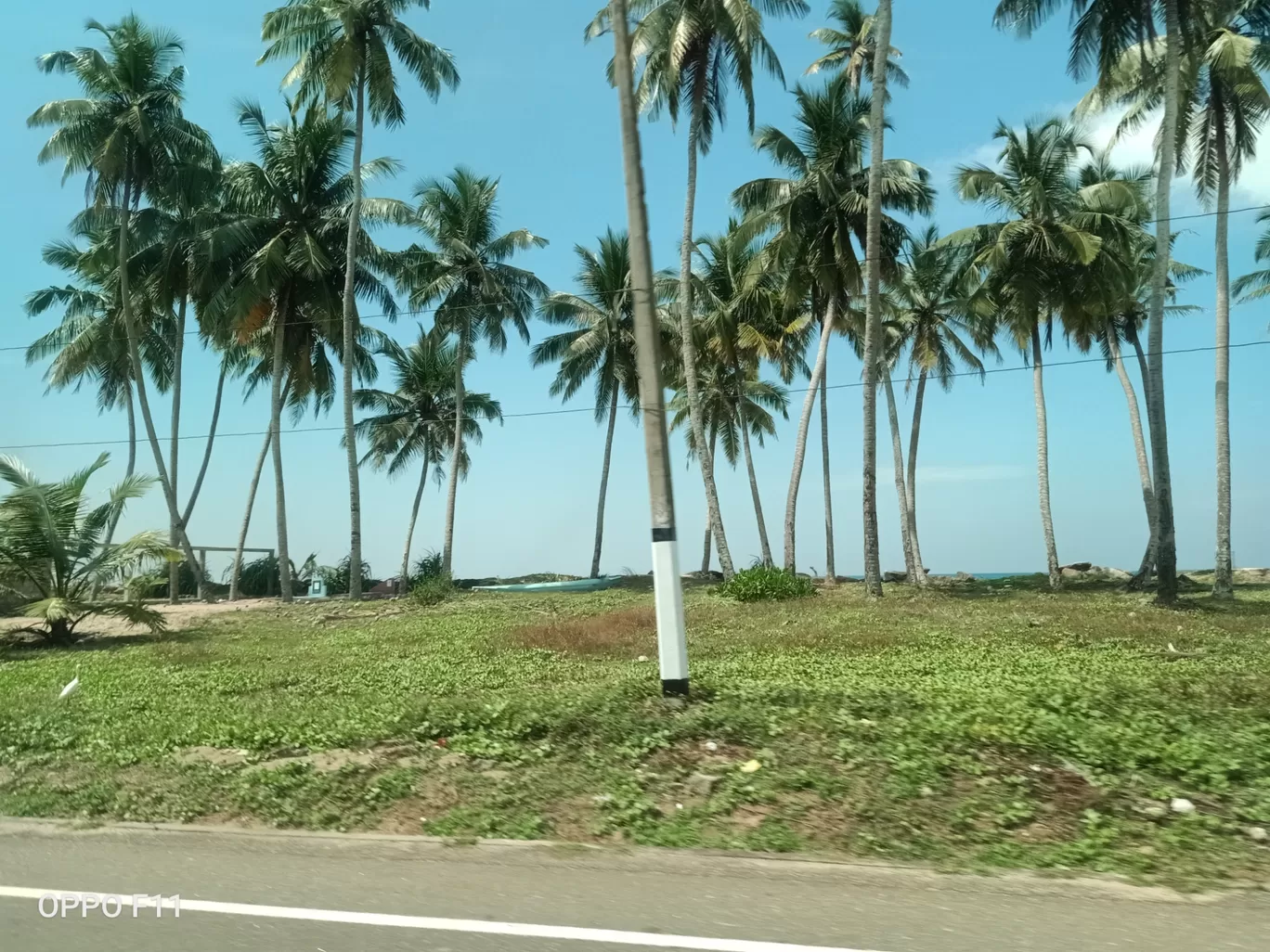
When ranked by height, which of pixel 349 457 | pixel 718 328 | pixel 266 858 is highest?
pixel 718 328

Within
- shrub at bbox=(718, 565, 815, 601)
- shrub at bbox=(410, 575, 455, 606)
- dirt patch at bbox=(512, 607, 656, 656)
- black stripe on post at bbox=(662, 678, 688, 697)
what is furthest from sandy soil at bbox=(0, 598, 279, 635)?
black stripe on post at bbox=(662, 678, 688, 697)

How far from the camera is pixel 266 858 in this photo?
579 cm

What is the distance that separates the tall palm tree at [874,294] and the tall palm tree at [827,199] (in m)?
3.87

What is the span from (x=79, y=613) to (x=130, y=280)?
1615 centimetres

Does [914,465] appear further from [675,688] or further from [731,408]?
[675,688]

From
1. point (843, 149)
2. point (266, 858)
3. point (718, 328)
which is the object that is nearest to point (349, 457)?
point (718, 328)

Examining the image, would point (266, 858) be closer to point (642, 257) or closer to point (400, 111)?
point (642, 257)

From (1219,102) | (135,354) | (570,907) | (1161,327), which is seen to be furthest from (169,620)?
(1219,102)

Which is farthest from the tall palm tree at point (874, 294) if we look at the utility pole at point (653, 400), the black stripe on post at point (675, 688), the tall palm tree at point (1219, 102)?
the black stripe on post at point (675, 688)

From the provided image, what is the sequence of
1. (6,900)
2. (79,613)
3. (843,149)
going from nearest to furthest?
(6,900) < (79,613) < (843,149)

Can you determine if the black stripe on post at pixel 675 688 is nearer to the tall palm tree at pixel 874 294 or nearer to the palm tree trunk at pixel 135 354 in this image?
the tall palm tree at pixel 874 294

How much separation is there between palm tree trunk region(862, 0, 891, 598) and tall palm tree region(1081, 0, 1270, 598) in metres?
5.04

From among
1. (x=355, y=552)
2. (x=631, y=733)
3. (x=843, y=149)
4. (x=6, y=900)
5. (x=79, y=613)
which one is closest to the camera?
(x=6, y=900)

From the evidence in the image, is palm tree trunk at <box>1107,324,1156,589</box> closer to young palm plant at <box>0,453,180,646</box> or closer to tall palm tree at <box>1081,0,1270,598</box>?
tall palm tree at <box>1081,0,1270,598</box>
